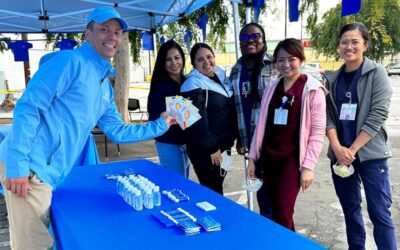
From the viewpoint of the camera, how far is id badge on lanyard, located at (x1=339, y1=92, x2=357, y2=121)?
246 cm

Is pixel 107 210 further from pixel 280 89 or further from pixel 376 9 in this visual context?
pixel 376 9

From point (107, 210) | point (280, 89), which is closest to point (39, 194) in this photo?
point (107, 210)

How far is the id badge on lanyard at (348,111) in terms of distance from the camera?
8.09 ft

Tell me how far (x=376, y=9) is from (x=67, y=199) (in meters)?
2.75

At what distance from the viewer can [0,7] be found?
6.12 metres

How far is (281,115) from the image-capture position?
94.1 inches

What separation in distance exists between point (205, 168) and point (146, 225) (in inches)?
54.8

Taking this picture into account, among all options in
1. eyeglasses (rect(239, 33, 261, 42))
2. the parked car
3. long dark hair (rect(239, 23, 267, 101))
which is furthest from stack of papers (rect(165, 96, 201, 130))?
the parked car

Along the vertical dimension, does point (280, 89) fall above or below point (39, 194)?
above

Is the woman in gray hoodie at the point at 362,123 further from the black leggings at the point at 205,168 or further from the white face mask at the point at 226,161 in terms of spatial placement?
the black leggings at the point at 205,168

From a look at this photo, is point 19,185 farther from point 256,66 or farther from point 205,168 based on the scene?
point 256,66

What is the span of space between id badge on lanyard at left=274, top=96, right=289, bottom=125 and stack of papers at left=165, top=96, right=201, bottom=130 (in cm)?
50

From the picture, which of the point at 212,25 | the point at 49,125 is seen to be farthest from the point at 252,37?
the point at 212,25

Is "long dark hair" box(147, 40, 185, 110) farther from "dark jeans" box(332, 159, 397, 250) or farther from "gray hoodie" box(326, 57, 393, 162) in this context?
"dark jeans" box(332, 159, 397, 250)
